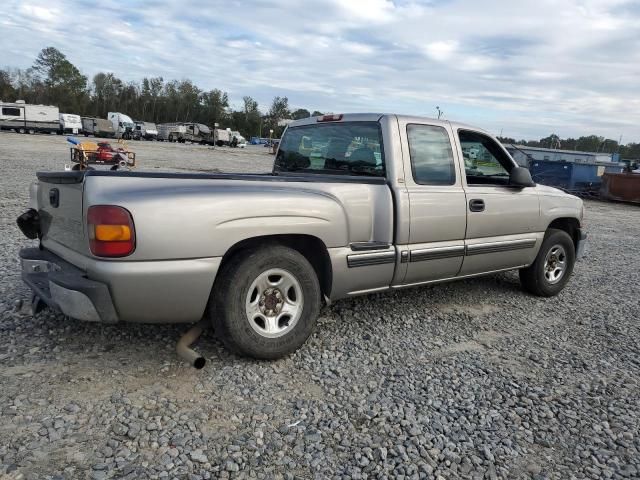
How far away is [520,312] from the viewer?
5.22m

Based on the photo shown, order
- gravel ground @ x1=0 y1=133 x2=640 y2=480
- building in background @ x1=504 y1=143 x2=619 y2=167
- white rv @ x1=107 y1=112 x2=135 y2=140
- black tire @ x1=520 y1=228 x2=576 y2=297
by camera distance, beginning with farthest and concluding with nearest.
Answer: white rv @ x1=107 y1=112 x2=135 y2=140
building in background @ x1=504 y1=143 x2=619 y2=167
black tire @ x1=520 y1=228 x2=576 y2=297
gravel ground @ x1=0 y1=133 x2=640 y2=480

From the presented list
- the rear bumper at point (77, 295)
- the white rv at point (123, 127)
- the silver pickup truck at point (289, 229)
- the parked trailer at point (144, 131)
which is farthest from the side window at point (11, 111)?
the rear bumper at point (77, 295)

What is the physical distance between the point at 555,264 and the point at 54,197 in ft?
16.6

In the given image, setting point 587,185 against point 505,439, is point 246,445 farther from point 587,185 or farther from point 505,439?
point 587,185

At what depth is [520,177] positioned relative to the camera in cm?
498

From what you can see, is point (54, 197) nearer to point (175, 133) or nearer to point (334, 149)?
point (334, 149)

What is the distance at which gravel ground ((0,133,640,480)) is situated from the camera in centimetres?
259

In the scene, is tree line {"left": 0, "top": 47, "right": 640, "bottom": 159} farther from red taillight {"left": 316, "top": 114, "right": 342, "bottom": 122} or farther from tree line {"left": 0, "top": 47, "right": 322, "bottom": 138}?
red taillight {"left": 316, "top": 114, "right": 342, "bottom": 122}

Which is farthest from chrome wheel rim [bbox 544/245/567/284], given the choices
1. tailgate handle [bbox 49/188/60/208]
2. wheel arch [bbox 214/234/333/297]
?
tailgate handle [bbox 49/188/60/208]

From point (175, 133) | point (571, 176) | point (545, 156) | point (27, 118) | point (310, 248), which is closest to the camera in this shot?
point (310, 248)

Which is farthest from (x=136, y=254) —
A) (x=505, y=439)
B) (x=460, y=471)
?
(x=505, y=439)

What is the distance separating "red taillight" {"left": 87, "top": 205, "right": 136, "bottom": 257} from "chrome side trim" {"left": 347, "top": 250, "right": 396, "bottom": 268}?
161 centimetres

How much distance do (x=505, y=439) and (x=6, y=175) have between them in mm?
15079

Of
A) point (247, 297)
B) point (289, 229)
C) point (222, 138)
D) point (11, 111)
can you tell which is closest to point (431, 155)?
point (289, 229)
